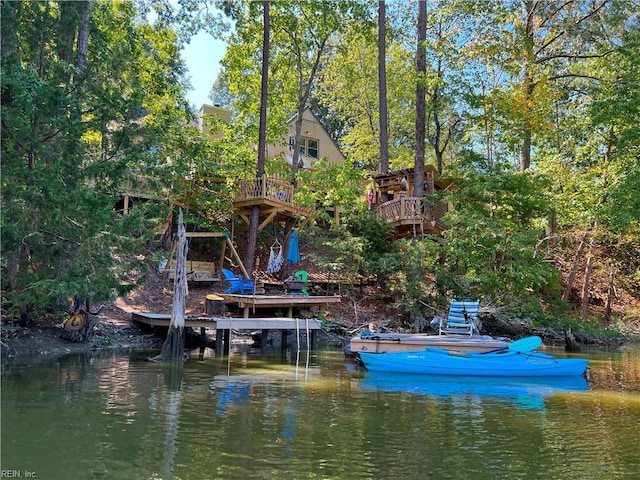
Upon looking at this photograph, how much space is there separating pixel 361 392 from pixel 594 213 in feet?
44.4

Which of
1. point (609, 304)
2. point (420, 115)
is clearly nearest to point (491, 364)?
point (420, 115)

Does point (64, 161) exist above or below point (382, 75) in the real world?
below

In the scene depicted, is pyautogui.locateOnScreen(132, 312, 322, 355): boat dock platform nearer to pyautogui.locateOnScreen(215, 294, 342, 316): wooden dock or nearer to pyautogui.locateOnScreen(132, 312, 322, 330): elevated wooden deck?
pyautogui.locateOnScreen(132, 312, 322, 330): elevated wooden deck

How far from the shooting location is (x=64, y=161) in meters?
10.1

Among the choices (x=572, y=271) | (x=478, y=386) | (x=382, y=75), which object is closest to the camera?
(x=478, y=386)

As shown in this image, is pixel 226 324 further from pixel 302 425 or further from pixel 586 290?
pixel 586 290

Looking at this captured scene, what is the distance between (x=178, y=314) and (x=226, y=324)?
167 centimetres

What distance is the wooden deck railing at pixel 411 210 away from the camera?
21062 millimetres

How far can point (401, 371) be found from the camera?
1202cm

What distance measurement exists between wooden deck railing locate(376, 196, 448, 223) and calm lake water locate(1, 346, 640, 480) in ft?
34.2

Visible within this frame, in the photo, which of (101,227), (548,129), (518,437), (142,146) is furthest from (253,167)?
(518,437)

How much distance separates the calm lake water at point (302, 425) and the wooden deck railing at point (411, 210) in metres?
10.4

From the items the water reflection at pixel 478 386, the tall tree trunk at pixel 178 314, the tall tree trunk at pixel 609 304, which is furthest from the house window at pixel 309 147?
the water reflection at pixel 478 386

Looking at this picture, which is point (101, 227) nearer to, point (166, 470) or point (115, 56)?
point (115, 56)
